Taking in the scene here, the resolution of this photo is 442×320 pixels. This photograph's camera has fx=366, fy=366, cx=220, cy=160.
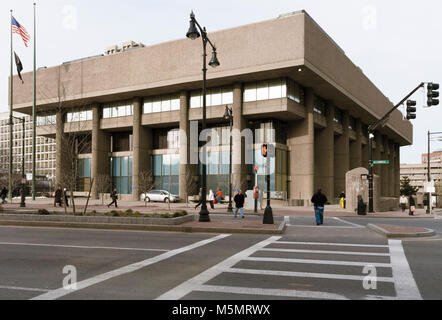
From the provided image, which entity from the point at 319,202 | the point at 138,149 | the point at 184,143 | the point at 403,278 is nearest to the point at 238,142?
the point at 184,143

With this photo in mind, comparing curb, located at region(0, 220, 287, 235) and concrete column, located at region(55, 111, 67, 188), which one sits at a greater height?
concrete column, located at region(55, 111, 67, 188)

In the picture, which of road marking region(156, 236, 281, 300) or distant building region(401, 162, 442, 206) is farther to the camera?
distant building region(401, 162, 442, 206)

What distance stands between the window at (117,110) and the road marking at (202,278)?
44235mm

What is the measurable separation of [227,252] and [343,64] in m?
42.4

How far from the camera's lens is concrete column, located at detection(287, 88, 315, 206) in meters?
42.6

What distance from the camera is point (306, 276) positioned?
6.91m

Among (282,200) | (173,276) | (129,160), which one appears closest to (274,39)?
(282,200)

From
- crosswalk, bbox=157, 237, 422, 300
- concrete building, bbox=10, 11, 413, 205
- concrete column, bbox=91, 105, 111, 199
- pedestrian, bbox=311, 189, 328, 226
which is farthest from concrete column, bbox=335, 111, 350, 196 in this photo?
crosswalk, bbox=157, 237, 422, 300

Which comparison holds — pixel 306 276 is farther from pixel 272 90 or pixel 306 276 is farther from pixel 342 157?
pixel 342 157

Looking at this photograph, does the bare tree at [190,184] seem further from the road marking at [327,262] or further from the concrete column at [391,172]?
the concrete column at [391,172]

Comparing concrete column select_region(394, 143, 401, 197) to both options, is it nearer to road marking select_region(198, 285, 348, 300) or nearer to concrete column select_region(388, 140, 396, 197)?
concrete column select_region(388, 140, 396, 197)

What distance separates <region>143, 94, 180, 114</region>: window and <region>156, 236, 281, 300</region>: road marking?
128 ft
